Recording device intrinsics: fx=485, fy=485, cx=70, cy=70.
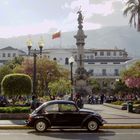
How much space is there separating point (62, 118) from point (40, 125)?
106cm

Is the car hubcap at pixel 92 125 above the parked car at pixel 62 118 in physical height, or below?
below

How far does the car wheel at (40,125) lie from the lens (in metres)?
22.0

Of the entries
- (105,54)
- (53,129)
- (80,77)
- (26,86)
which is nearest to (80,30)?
(80,77)

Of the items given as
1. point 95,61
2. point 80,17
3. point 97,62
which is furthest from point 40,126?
point 95,61

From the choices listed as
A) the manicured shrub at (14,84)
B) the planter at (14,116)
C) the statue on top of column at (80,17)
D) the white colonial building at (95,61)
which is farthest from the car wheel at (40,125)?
the white colonial building at (95,61)

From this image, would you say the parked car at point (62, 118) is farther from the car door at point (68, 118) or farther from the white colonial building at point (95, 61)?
the white colonial building at point (95, 61)

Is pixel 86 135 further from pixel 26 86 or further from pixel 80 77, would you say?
pixel 80 77

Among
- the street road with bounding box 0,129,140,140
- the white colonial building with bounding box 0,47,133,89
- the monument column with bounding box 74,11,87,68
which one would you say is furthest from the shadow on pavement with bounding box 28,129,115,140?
the white colonial building with bounding box 0,47,133,89

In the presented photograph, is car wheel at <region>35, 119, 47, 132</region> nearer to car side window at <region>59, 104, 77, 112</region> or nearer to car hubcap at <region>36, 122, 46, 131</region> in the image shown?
car hubcap at <region>36, 122, 46, 131</region>

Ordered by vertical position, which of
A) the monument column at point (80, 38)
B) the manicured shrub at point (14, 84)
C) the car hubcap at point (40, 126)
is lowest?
the car hubcap at point (40, 126)

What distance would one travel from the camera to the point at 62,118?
73.0 ft

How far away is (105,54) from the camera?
6535 inches

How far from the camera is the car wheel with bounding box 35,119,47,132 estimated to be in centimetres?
2205

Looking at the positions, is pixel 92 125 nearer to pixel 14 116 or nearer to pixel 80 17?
pixel 14 116
